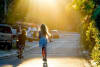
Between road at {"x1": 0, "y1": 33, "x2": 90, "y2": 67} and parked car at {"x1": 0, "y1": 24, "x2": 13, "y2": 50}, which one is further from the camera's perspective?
parked car at {"x1": 0, "y1": 24, "x2": 13, "y2": 50}

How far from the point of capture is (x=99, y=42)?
11.6 m

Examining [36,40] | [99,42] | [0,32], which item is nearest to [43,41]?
[99,42]

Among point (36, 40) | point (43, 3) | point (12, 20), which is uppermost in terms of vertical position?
point (43, 3)

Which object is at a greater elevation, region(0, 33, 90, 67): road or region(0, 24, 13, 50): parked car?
region(0, 24, 13, 50): parked car

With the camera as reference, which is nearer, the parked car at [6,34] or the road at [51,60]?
the road at [51,60]

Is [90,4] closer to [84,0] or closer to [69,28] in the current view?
[84,0]

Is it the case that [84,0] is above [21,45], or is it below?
above

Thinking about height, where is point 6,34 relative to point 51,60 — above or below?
above

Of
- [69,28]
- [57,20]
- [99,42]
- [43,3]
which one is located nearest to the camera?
[99,42]

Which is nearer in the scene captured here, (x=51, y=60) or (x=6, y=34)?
(x=51, y=60)

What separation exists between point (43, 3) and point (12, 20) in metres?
31.9

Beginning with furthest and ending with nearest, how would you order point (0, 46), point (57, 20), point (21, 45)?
point (57, 20) → point (0, 46) → point (21, 45)

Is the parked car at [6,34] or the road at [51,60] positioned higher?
the parked car at [6,34]

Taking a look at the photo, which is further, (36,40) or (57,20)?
(57,20)
